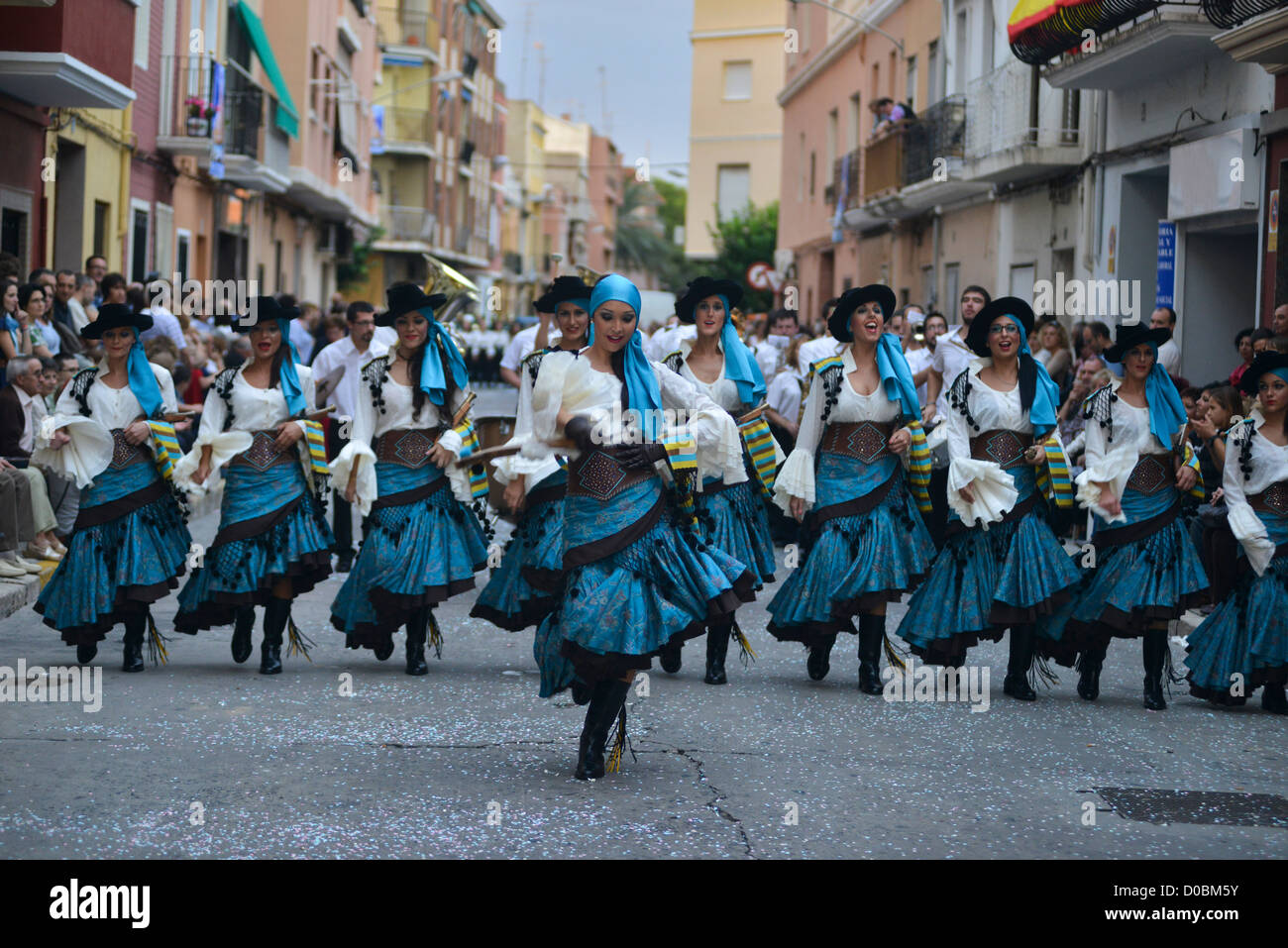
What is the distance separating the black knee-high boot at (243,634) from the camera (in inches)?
366

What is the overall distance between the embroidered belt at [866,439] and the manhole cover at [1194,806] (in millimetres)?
2551

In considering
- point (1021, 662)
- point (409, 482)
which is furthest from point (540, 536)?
point (1021, 662)

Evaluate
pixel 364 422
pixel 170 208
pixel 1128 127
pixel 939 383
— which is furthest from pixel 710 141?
pixel 364 422

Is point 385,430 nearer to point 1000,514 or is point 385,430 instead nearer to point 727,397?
point 727,397

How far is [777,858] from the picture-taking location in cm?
569

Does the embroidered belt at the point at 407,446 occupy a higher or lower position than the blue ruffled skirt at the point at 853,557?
higher

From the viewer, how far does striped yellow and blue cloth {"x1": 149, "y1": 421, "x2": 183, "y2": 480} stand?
9.21 m

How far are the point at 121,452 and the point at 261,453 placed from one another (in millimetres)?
718

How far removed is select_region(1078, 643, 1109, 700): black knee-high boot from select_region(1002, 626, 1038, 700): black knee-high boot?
26 centimetres

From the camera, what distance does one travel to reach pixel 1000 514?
8.63 meters

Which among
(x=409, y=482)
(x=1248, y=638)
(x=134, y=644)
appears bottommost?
(x=134, y=644)

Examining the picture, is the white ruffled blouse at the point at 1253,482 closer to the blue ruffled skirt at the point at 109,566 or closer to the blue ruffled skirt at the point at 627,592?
the blue ruffled skirt at the point at 627,592

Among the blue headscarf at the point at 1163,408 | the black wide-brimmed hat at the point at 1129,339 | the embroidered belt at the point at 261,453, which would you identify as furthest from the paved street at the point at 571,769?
the black wide-brimmed hat at the point at 1129,339

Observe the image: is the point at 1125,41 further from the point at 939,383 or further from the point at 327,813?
the point at 327,813
